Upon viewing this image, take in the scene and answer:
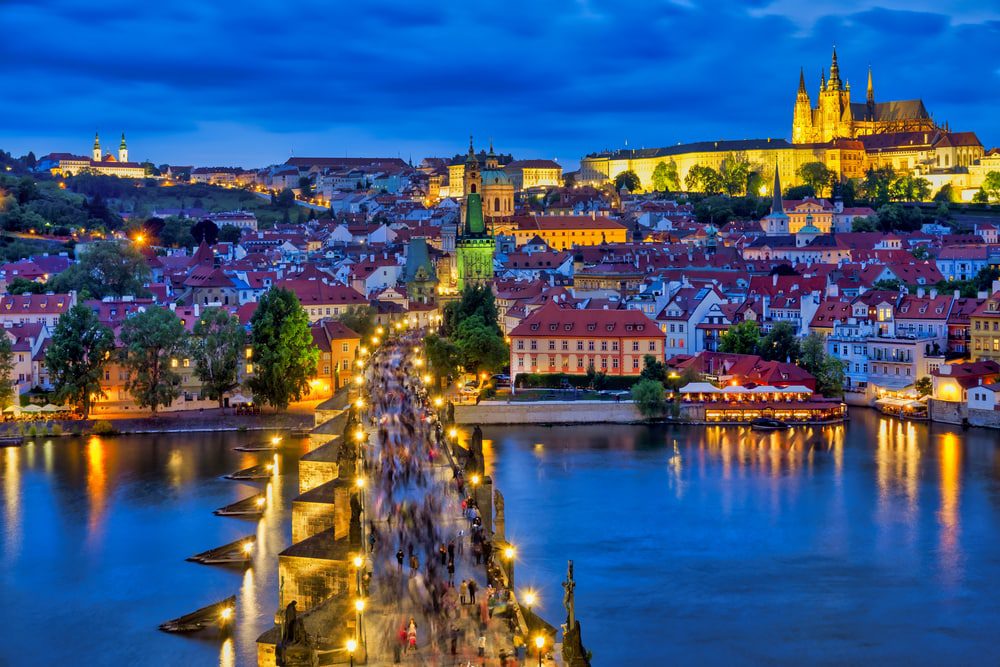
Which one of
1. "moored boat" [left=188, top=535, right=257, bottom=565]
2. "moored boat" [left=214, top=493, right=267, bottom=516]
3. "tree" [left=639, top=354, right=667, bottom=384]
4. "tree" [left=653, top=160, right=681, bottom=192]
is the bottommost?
"moored boat" [left=188, top=535, right=257, bottom=565]

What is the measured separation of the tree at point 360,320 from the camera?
42.0 m

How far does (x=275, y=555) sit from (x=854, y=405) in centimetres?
2042

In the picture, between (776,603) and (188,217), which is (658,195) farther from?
(776,603)

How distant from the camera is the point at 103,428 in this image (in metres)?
31.1

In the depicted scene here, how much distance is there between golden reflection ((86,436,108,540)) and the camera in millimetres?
22292

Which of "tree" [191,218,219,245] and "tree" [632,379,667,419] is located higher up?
"tree" [191,218,219,245]

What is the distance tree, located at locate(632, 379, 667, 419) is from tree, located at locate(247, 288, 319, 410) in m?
8.03

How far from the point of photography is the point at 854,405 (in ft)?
118

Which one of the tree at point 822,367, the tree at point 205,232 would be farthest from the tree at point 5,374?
the tree at point 205,232

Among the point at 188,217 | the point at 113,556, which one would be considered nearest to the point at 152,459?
the point at 113,556

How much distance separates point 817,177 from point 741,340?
174 feet

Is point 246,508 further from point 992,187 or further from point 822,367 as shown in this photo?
point 992,187

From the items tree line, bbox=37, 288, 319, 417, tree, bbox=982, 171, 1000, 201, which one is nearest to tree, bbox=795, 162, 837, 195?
tree, bbox=982, 171, 1000, 201

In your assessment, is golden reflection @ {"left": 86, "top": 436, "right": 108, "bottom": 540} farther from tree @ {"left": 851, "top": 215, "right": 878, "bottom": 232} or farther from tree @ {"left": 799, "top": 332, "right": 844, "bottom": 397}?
tree @ {"left": 851, "top": 215, "right": 878, "bottom": 232}
